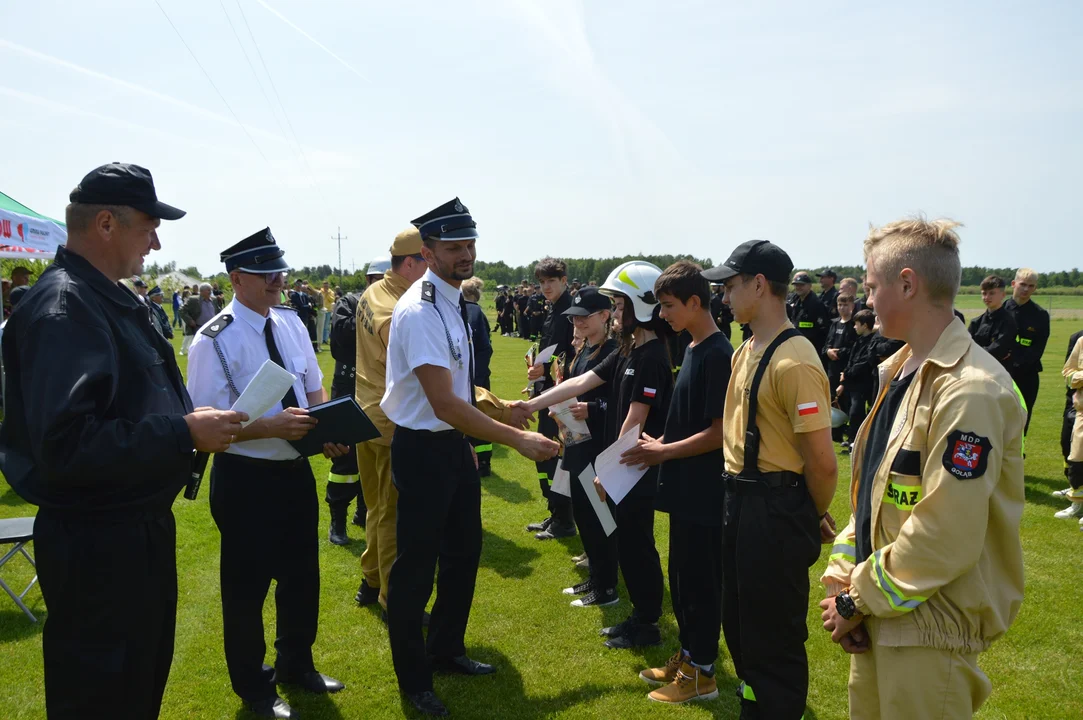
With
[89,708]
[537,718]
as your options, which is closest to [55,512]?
[89,708]

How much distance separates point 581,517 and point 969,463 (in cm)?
362

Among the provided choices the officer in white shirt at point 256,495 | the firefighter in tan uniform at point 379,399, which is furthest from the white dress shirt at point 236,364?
the firefighter in tan uniform at point 379,399

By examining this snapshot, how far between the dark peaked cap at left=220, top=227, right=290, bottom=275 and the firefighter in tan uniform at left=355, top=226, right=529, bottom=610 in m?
0.98

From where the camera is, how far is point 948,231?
2.19 meters

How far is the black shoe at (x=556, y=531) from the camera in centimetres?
706

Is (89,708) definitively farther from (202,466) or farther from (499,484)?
(499,484)

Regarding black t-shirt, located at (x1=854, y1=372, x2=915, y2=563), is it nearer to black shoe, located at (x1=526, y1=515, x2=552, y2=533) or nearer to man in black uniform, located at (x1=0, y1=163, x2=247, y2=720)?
man in black uniform, located at (x1=0, y1=163, x2=247, y2=720)

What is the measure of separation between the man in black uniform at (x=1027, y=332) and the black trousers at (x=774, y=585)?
759cm

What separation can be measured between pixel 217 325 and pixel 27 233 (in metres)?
8.47

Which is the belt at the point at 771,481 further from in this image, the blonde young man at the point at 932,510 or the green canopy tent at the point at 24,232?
the green canopy tent at the point at 24,232

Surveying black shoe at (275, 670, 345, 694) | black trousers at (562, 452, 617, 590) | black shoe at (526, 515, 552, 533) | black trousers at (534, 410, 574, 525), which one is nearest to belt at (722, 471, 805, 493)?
black trousers at (562, 452, 617, 590)

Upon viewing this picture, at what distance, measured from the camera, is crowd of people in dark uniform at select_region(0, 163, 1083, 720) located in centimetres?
212

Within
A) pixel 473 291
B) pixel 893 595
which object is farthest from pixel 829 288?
pixel 893 595

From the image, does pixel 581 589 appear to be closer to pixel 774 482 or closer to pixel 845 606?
pixel 774 482
